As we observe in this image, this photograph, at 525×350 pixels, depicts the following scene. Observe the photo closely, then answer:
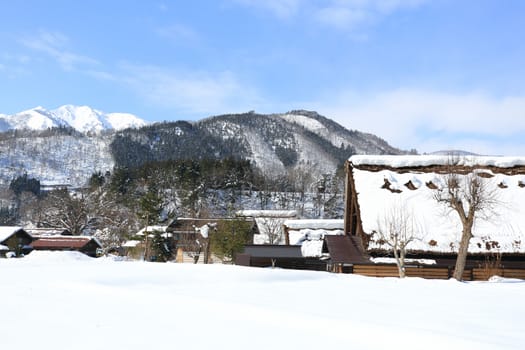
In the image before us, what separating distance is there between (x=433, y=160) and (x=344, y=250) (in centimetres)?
777

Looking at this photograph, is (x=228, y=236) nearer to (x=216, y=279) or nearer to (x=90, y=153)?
(x=216, y=279)

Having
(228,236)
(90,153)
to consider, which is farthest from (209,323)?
(90,153)

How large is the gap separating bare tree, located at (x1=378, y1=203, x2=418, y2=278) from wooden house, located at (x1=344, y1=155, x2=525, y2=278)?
14cm

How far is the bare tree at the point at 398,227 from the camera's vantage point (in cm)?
2100

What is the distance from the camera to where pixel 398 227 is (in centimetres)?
2188

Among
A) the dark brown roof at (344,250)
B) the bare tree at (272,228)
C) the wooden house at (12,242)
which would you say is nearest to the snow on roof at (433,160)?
the dark brown roof at (344,250)

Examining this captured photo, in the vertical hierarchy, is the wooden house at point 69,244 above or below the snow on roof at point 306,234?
below

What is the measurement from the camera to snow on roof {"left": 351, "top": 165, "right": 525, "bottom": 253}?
21.6 m

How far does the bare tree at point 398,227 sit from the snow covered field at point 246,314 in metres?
7.38

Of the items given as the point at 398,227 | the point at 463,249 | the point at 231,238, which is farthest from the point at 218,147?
the point at 463,249

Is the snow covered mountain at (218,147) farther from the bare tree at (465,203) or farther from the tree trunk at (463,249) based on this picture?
the tree trunk at (463,249)

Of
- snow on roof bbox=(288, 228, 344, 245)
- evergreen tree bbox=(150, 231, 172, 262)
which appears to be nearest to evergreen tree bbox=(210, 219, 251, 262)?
snow on roof bbox=(288, 228, 344, 245)

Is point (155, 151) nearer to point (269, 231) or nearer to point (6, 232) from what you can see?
point (6, 232)


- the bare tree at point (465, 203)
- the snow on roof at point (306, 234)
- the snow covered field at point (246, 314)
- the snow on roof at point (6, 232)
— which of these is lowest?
the snow on roof at point (6, 232)
